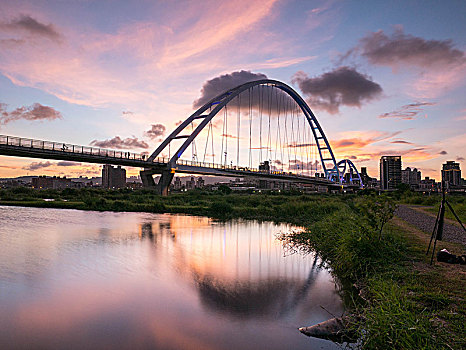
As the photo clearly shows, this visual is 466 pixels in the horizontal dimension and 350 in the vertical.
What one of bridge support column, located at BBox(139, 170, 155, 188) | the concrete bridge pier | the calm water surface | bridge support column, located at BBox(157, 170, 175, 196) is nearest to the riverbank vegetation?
A: the calm water surface

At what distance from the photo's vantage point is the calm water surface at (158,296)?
4.50 meters

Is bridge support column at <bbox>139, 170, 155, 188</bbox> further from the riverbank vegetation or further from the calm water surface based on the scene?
the riverbank vegetation

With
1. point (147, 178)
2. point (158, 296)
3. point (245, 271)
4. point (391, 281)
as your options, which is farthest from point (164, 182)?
point (391, 281)

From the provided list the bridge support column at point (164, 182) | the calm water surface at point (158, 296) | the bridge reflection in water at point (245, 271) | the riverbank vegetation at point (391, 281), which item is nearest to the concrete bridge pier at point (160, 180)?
the bridge support column at point (164, 182)

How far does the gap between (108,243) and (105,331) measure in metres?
8.02

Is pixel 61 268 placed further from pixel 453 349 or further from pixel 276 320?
pixel 453 349

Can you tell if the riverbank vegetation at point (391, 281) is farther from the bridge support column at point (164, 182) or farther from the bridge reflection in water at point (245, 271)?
the bridge support column at point (164, 182)

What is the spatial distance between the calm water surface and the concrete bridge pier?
100 ft

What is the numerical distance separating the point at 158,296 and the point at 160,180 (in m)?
38.0

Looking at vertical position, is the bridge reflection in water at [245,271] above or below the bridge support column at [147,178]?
below

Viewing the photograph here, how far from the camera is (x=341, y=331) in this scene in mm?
4445

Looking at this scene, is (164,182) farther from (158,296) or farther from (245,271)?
(158,296)

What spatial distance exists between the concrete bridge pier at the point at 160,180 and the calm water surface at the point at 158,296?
1203 inches

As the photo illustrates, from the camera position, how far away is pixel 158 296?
6.31 m
